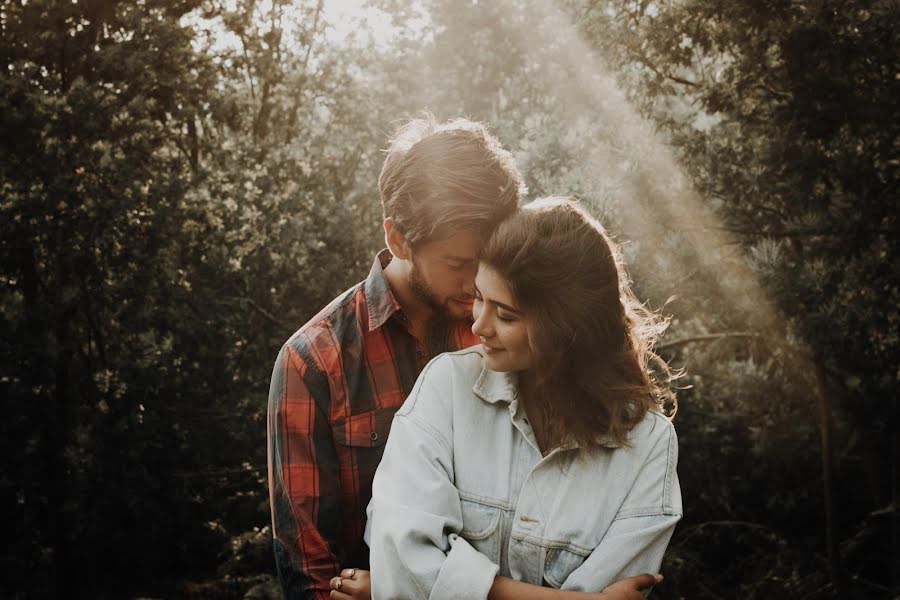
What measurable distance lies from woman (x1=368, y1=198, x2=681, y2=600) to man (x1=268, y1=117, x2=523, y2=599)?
275 millimetres

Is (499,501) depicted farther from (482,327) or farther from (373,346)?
(373,346)

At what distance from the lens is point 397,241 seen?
2346 millimetres

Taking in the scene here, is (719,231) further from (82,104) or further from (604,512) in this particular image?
(82,104)

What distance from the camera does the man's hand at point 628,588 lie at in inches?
65.2

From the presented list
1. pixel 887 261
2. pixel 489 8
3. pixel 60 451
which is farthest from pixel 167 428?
pixel 489 8

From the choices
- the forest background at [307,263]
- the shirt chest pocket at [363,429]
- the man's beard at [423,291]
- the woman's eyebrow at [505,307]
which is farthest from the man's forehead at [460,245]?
the forest background at [307,263]

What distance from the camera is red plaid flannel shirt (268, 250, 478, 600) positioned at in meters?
2.05

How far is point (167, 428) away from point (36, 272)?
1.78 metres

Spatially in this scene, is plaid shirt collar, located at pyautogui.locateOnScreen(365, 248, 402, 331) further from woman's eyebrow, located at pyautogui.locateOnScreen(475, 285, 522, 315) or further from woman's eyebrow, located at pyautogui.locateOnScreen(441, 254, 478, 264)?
woman's eyebrow, located at pyautogui.locateOnScreen(475, 285, 522, 315)

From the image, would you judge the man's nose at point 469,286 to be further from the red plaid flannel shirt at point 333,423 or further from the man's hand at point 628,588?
the man's hand at point 628,588

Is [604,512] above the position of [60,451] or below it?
above

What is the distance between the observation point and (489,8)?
18.6 meters

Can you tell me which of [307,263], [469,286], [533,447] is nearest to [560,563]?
[533,447]

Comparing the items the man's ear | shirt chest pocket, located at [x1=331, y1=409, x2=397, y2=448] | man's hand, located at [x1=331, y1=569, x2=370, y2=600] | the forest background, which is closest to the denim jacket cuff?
man's hand, located at [x1=331, y1=569, x2=370, y2=600]
